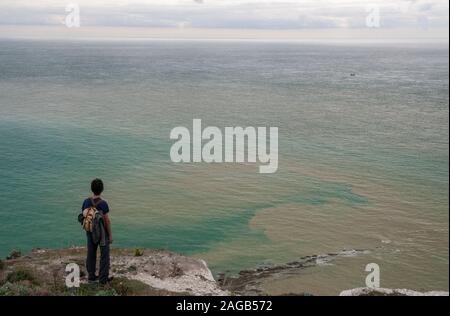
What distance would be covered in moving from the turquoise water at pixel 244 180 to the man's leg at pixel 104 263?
1482cm

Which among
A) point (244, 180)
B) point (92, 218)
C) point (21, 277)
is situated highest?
point (92, 218)

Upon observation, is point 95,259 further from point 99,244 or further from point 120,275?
point 120,275

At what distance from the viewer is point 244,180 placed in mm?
52250

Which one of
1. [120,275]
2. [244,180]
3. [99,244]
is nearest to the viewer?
[99,244]

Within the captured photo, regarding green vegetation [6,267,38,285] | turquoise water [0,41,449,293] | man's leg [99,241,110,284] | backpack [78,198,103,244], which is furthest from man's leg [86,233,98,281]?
turquoise water [0,41,449,293]

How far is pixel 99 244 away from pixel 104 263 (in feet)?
2.91

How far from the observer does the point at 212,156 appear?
63844 mm

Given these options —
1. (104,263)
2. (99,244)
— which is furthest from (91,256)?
(99,244)

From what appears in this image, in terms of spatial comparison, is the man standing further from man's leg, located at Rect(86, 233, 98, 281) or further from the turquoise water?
the turquoise water

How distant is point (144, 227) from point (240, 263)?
9.93 meters

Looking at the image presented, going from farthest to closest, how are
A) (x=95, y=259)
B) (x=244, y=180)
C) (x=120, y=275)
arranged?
(x=244, y=180) < (x=120, y=275) < (x=95, y=259)
